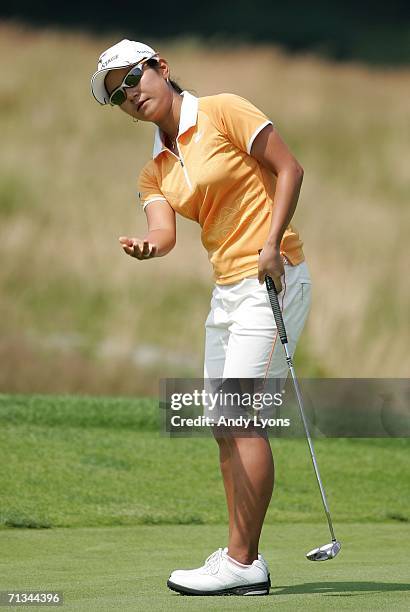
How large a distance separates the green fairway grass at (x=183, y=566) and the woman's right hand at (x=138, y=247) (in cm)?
77

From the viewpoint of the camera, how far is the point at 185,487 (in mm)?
5441

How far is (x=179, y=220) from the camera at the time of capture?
11.0m

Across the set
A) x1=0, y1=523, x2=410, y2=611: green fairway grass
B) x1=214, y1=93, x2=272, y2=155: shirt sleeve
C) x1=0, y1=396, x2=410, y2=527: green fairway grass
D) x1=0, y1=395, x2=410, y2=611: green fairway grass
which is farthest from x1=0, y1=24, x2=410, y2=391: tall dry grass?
x1=214, y1=93, x2=272, y2=155: shirt sleeve

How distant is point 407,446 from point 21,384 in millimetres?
3753

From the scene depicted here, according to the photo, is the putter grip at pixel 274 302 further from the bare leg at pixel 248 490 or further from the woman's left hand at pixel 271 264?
the bare leg at pixel 248 490

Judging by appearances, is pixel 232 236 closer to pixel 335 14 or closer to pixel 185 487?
pixel 185 487

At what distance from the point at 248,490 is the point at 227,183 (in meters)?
0.71

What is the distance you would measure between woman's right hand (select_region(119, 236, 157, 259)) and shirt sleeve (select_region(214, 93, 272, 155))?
32 cm

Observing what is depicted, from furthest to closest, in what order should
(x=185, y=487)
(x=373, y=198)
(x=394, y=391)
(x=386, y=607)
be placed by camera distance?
(x=373, y=198), (x=394, y=391), (x=185, y=487), (x=386, y=607)

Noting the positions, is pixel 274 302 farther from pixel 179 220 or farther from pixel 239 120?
pixel 179 220

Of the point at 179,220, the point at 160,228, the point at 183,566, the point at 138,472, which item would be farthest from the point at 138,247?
the point at 179,220

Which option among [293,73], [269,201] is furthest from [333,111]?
[269,201]

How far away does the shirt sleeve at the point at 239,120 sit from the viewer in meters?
3.20

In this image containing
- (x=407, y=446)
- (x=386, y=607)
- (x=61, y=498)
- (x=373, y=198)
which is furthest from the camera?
(x=373, y=198)
